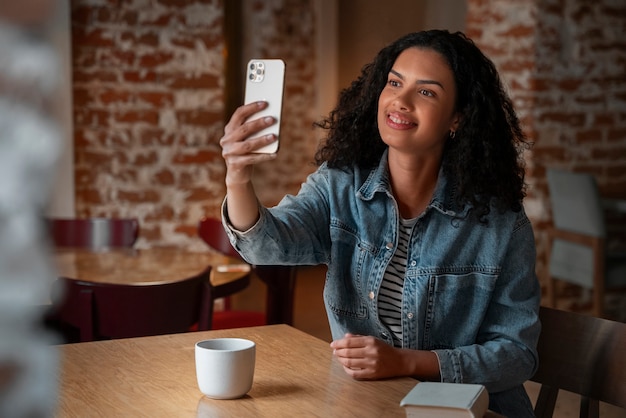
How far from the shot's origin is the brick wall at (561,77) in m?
4.39

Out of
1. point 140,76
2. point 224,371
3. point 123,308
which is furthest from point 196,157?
point 224,371

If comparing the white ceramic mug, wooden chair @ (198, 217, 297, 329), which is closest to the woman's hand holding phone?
the white ceramic mug

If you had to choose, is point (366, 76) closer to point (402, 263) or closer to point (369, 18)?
point (402, 263)

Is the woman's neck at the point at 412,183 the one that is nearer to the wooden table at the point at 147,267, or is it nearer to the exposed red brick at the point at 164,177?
the wooden table at the point at 147,267

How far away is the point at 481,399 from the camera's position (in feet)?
Result: 3.67

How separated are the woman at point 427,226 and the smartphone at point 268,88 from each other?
0.14m

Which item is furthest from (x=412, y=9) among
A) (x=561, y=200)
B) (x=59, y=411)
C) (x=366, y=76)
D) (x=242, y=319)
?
(x=59, y=411)

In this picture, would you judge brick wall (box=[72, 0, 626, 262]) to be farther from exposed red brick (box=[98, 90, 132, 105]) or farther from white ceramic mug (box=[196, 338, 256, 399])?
white ceramic mug (box=[196, 338, 256, 399])

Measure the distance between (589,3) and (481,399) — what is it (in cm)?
384

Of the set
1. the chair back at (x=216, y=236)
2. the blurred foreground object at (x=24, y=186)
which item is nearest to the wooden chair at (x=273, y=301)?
the chair back at (x=216, y=236)

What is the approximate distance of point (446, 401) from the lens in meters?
1.08

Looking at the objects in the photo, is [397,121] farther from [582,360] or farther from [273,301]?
[273,301]

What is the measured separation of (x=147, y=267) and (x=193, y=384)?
1528mm

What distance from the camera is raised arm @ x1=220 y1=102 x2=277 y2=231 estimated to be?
1336mm
